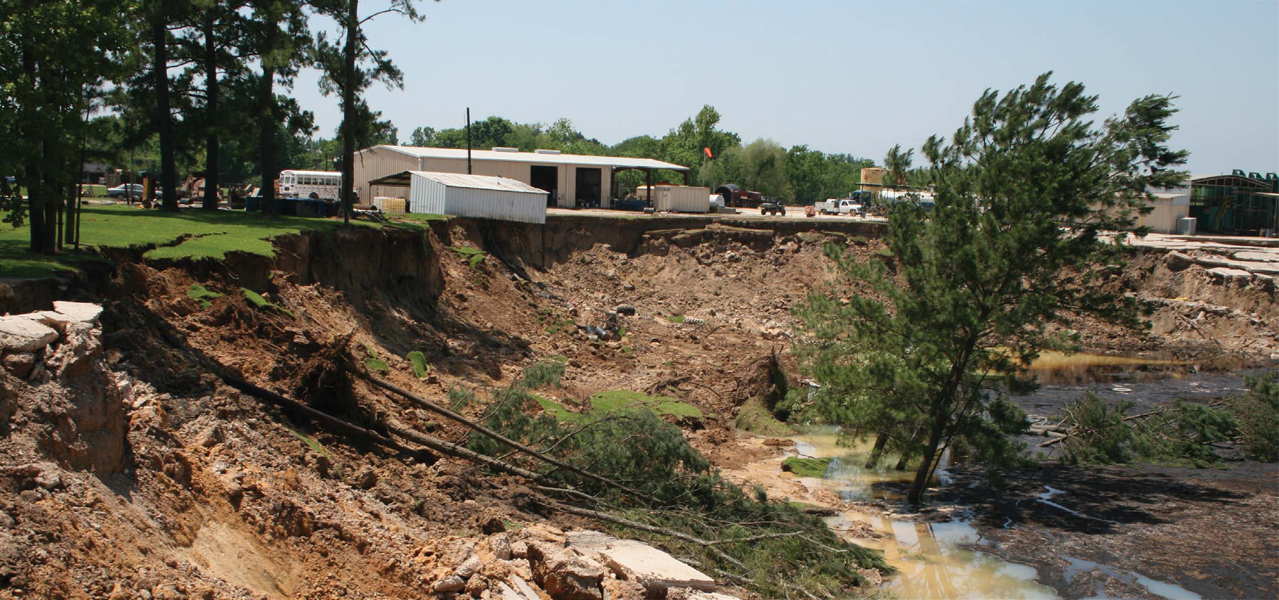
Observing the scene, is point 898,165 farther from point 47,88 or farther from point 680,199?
point 680,199

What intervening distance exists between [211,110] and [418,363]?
36.0 feet

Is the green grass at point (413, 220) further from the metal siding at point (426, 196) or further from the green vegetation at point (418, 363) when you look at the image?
the green vegetation at point (418, 363)

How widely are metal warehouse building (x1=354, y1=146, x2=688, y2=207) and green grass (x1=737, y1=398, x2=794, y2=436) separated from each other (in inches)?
857

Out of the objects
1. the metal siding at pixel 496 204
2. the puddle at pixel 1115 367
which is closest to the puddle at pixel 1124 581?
the puddle at pixel 1115 367

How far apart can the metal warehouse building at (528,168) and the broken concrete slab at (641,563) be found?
33.8 m

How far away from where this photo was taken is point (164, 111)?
25609mm

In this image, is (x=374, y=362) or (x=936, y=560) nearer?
(x=936, y=560)

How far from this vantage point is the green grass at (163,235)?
40.6 feet

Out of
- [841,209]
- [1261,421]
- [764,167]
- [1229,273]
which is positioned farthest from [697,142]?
[1261,421]

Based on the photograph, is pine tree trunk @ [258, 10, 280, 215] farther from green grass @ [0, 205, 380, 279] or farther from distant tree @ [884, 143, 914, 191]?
distant tree @ [884, 143, 914, 191]

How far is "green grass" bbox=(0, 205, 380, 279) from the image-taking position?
40.6 feet

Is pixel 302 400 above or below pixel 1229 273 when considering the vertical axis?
below

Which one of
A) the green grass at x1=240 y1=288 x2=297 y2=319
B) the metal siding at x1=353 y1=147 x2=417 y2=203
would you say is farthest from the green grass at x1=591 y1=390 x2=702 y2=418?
the metal siding at x1=353 y1=147 x2=417 y2=203

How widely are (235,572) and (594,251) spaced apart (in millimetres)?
31640
